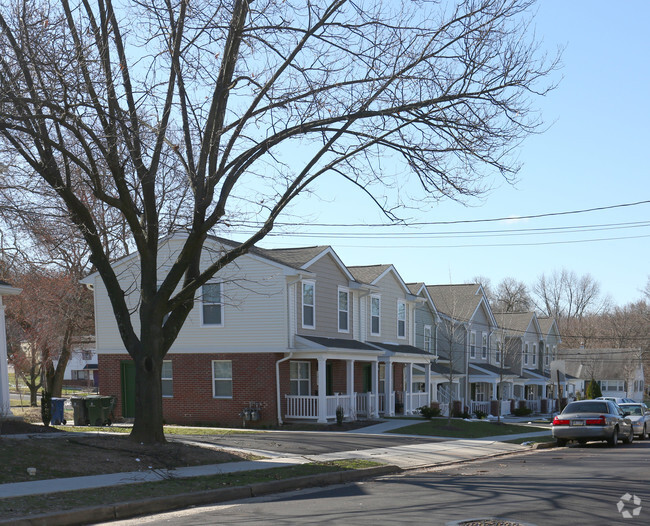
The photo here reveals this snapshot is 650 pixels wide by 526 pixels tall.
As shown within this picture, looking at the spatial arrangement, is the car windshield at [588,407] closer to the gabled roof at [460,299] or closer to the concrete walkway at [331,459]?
the concrete walkway at [331,459]

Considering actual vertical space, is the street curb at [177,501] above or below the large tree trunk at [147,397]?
below

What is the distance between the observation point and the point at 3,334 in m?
20.4

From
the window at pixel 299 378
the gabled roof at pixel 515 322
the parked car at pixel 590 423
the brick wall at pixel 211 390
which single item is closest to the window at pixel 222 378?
the brick wall at pixel 211 390

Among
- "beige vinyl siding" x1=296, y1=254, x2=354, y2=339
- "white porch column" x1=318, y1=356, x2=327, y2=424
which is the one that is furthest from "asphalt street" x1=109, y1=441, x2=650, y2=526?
"beige vinyl siding" x1=296, y1=254, x2=354, y2=339

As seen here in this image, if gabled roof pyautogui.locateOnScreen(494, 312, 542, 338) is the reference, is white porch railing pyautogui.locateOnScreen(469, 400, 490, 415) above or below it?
below

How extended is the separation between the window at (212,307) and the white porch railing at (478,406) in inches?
837

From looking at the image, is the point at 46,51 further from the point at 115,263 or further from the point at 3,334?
the point at 115,263

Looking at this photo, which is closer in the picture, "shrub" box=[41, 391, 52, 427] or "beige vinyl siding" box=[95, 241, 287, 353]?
"shrub" box=[41, 391, 52, 427]

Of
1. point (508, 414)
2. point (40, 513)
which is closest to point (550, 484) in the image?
point (40, 513)

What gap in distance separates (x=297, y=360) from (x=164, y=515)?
64.1 feet

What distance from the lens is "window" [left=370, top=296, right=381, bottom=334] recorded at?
35.3 meters

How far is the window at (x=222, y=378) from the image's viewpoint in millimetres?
29266

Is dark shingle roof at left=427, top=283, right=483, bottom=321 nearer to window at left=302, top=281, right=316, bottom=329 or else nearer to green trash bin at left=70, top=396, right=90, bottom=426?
window at left=302, top=281, right=316, bottom=329

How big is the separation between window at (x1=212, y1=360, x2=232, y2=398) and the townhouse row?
0.04 meters
